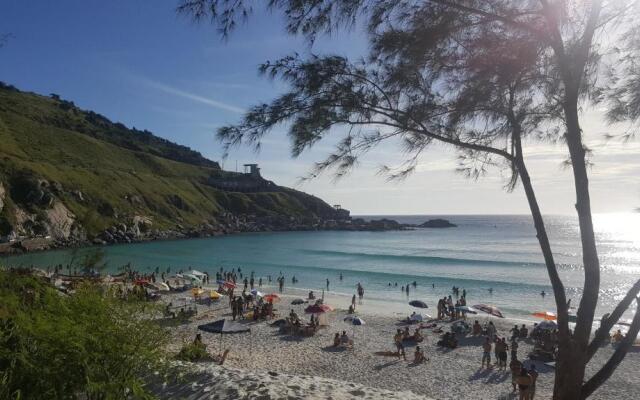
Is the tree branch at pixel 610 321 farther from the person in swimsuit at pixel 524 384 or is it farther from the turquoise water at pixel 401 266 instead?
the turquoise water at pixel 401 266

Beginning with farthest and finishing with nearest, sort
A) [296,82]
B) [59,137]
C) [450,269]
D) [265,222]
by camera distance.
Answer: [265,222] → [59,137] → [450,269] → [296,82]

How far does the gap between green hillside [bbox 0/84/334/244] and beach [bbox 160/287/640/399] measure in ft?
216

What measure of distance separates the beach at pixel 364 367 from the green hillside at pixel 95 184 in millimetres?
65829

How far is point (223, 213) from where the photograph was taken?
13450 cm

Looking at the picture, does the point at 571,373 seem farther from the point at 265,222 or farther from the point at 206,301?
the point at 265,222

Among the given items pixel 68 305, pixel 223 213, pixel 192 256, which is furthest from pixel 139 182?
pixel 68 305

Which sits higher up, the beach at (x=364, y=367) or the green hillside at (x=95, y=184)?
the green hillside at (x=95, y=184)

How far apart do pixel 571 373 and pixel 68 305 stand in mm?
7896

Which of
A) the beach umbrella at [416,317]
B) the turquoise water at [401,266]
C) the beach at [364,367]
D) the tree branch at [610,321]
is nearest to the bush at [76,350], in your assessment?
the beach at [364,367]

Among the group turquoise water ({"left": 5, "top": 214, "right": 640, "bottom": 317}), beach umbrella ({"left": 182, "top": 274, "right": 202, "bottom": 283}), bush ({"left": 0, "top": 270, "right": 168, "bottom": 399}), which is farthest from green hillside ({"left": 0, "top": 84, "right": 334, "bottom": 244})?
bush ({"left": 0, "top": 270, "right": 168, "bottom": 399})

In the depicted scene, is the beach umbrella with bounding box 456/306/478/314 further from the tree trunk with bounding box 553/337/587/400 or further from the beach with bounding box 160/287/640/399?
the tree trunk with bounding box 553/337/587/400

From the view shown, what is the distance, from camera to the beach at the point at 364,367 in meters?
12.9

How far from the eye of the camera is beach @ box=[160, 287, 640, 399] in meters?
12.9

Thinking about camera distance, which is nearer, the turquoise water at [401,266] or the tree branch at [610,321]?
the tree branch at [610,321]
